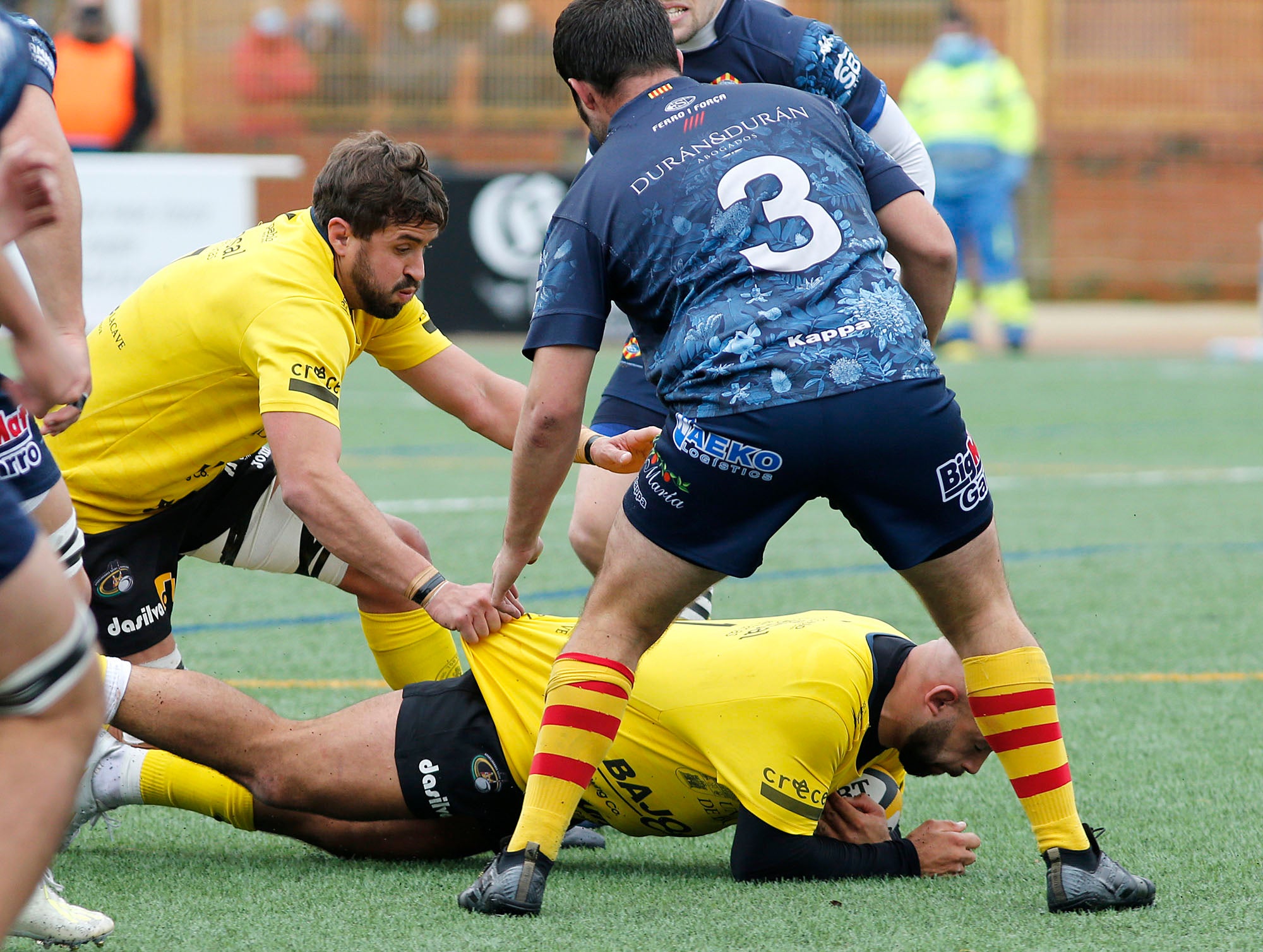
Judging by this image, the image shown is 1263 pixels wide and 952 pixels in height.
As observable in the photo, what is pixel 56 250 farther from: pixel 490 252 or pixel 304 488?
pixel 490 252

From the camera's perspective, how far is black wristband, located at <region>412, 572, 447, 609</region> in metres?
3.62

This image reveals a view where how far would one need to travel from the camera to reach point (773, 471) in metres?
3.11

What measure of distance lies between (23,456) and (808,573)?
4.09m

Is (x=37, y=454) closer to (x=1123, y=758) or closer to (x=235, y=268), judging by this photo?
(x=235, y=268)

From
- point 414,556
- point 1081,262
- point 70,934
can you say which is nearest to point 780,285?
point 414,556

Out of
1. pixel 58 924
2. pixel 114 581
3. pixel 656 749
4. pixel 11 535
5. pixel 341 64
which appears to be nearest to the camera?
pixel 11 535

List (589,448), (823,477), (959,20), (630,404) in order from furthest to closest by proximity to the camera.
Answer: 1. (959,20)
2. (630,404)
3. (589,448)
4. (823,477)

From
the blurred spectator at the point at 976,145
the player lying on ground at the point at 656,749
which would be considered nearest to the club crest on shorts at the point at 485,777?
the player lying on ground at the point at 656,749

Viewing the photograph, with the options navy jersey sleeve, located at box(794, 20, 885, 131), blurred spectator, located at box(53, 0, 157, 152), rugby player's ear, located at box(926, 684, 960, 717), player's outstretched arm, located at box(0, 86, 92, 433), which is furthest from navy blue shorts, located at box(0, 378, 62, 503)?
blurred spectator, located at box(53, 0, 157, 152)

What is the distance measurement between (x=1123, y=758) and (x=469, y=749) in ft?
5.59

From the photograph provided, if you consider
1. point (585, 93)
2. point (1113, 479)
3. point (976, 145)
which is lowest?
point (976, 145)

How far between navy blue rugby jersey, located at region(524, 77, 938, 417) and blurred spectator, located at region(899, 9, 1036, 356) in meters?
12.1

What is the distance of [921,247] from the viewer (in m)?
3.58

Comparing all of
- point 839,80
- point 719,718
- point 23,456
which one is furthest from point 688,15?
point 23,456
